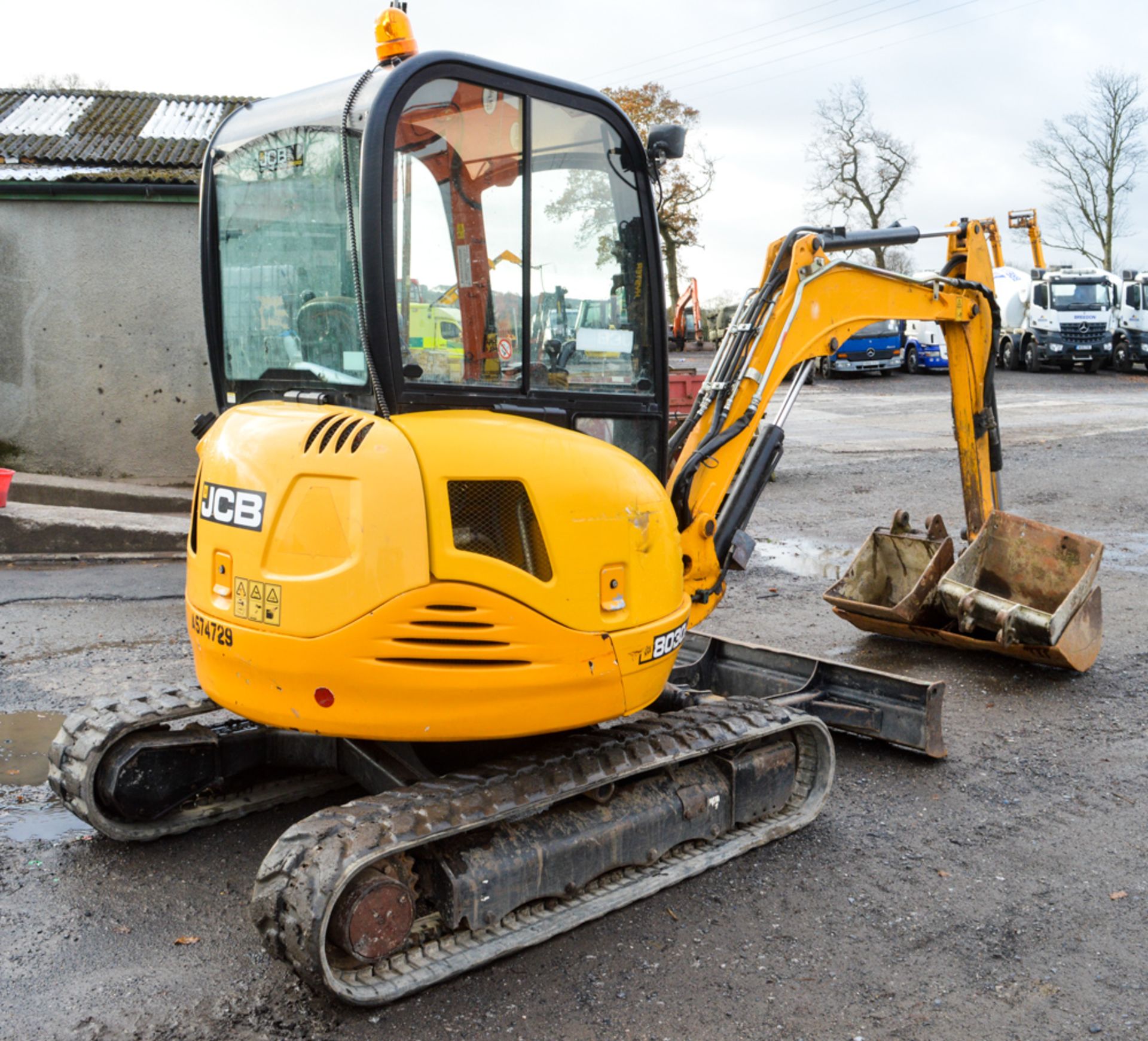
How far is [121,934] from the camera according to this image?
396 cm

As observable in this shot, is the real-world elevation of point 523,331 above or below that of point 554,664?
above

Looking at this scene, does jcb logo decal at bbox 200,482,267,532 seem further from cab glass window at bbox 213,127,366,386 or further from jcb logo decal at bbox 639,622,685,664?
jcb logo decal at bbox 639,622,685,664

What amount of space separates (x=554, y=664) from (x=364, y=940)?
39.5 inches

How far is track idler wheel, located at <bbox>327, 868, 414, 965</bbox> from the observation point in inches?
135

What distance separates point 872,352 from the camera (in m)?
31.1

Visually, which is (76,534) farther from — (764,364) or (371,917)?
(371,917)

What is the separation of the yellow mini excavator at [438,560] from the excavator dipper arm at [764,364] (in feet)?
0.21

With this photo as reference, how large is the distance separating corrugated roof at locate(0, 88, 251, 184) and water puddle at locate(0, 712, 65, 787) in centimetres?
784

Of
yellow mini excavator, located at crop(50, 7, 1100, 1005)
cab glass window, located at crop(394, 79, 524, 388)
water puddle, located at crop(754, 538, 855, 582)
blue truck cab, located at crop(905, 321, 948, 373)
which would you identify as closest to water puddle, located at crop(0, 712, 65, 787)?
yellow mini excavator, located at crop(50, 7, 1100, 1005)

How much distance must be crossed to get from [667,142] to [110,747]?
3.03m

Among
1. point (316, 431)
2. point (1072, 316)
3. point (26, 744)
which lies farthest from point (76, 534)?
point (1072, 316)

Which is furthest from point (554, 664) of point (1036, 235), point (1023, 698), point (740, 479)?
point (1036, 235)

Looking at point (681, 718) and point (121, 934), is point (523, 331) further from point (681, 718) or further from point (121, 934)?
point (121, 934)

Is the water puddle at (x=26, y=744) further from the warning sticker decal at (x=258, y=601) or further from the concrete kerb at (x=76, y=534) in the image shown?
the concrete kerb at (x=76, y=534)
